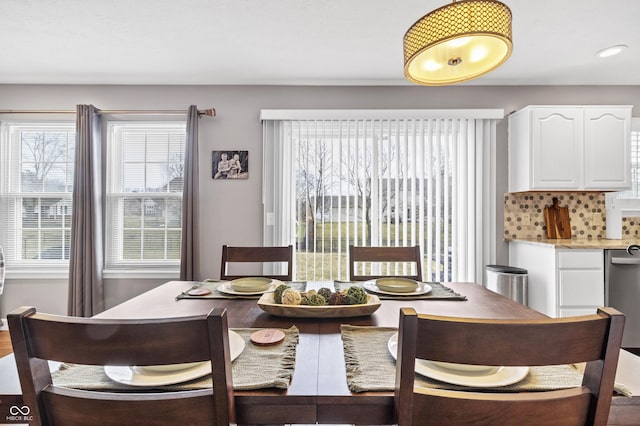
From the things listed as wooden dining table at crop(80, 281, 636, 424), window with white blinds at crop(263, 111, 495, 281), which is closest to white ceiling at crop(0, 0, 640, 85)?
window with white blinds at crop(263, 111, 495, 281)

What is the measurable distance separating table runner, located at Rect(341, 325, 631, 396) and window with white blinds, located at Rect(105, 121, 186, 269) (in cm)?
292

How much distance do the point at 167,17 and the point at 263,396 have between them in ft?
7.87

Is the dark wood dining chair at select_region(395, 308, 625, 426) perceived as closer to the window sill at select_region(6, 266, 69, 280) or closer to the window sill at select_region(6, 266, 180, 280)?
the window sill at select_region(6, 266, 180, 280)

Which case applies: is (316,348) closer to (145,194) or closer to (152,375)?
(152,375)

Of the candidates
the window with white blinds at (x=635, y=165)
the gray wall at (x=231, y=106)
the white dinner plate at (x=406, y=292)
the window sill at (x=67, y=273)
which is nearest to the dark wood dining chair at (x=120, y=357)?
the white dinner plate at (x=406, y=292)

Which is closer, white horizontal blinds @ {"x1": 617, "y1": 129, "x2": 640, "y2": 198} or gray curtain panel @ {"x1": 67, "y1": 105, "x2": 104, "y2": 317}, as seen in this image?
gray curtain panel @ {"x1": 67, "y1": 105, "x2": 104, "y2": 317}

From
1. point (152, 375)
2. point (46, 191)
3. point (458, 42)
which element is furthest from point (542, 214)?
point (46, 191)

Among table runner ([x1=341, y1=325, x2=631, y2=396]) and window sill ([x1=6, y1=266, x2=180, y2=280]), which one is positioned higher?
table runner ([x1=341, y1=325, x2=631, y2=396])

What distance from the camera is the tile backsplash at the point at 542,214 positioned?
342 centimetres

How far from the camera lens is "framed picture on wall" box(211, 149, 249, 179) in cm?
344

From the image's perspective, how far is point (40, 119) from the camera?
11.3 ft

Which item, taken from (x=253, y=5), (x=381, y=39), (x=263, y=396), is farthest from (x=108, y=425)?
(x=381, y=39)

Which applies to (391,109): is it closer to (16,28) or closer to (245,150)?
→ (245,150)
